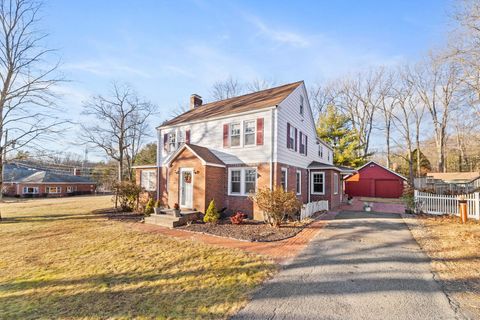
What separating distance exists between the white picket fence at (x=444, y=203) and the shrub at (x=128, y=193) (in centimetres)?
1786

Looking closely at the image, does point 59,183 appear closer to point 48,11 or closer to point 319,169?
point 48,11

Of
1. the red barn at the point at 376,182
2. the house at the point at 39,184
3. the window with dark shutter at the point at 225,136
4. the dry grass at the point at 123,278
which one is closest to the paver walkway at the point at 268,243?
the dry grass at the point at 123,278

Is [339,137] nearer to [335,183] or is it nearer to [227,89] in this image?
→ [335,183]

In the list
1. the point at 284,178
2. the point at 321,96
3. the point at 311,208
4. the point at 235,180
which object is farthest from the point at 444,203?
the point at 321,96

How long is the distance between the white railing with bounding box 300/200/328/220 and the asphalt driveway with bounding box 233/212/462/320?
13.2 ft

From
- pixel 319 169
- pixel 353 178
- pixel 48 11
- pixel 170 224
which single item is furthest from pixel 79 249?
pixel 353 178

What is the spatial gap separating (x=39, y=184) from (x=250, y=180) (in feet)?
127

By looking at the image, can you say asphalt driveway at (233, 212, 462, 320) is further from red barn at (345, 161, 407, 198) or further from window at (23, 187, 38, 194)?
window at (23, 187, 38, 194)

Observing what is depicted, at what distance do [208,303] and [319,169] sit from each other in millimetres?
13431

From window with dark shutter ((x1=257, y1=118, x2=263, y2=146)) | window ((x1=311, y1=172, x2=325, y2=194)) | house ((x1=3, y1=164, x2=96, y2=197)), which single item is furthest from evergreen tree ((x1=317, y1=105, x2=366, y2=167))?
house ((x1=3, y1=164, x2=96, y2=197))

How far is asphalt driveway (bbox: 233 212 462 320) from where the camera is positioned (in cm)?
382

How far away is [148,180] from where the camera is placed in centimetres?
1672

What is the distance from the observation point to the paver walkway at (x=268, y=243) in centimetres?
678

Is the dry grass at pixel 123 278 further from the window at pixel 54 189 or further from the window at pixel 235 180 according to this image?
the window at pixel 54 189
